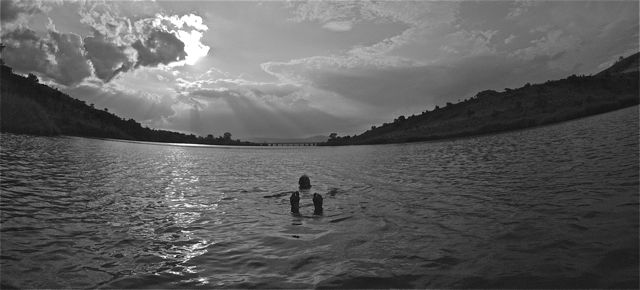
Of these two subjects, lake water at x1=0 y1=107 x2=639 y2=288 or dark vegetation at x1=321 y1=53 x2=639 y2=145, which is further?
dark vegetation at x1=321 y1=53 x2=639 y2=145

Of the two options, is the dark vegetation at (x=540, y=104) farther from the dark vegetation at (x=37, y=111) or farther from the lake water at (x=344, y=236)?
the dark vegetation at (x=37, y=111)

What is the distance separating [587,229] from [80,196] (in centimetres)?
2492

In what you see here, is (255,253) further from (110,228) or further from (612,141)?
(612,141)

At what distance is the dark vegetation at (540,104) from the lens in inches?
3093

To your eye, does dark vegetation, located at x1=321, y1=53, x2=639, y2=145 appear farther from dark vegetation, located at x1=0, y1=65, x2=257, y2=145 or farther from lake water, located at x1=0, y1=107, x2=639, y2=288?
dark vegetation, located at x1=0, y1=65, x2=257, y2=145

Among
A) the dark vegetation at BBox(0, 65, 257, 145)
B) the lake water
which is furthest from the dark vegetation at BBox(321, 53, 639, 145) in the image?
the dark vegetation at BBox(0, 65, 257, 145)

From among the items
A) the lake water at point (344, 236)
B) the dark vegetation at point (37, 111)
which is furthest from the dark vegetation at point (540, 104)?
the dark vegetation at point (37, 111)

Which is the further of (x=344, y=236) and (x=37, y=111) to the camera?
(x=37, y=111)

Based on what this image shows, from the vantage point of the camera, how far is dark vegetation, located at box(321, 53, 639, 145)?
258ft

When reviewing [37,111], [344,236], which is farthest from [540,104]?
[37,111]

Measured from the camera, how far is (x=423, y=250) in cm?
1050

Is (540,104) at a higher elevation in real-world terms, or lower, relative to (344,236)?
higher

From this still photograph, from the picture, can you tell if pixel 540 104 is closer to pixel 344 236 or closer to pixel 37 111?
pixel 344 236

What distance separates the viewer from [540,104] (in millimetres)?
94375
